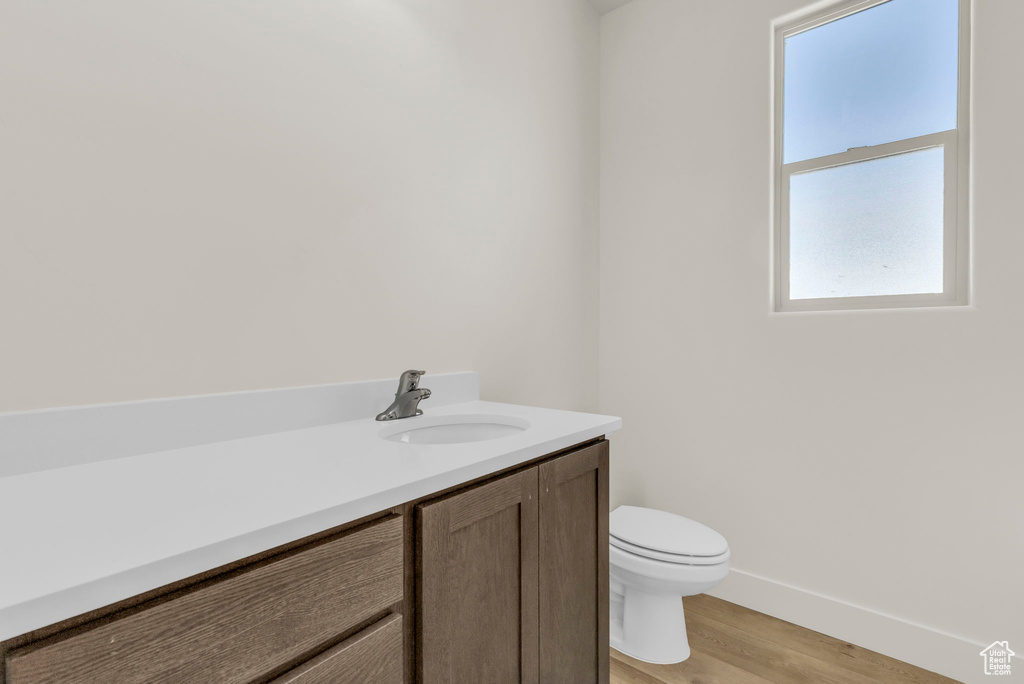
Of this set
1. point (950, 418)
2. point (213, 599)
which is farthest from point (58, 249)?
point (950, 418)

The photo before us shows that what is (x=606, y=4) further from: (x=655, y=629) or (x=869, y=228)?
(x=655, y=629)

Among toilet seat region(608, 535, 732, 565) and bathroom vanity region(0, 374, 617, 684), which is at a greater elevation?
bathroom vanity region(0, 374, 617, 684)

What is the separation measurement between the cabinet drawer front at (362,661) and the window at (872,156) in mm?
1809

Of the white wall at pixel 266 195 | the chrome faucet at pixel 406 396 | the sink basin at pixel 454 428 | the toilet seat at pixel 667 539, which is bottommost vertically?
the toilet seat at pixel 667 539

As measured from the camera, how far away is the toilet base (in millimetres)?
1596

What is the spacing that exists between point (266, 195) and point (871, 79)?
2.05 m

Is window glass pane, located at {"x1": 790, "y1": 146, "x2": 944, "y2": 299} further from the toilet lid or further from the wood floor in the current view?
the wood floor

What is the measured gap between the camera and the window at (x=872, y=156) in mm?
1565

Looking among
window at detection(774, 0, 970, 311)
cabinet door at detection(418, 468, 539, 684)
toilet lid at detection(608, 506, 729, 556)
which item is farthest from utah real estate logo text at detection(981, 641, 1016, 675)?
cabinet door at detection(418, 468, 539, 684)

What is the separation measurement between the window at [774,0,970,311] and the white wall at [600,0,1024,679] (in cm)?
9

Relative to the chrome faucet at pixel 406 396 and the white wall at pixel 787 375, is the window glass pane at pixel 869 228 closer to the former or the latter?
the white wall at pixel 787 375

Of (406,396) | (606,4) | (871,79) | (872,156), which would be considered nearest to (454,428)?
(406,396)

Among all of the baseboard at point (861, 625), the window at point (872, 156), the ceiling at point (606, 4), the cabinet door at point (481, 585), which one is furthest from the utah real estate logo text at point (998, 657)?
the ceiling at point (606, 4)

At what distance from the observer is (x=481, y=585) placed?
2.77 ft
